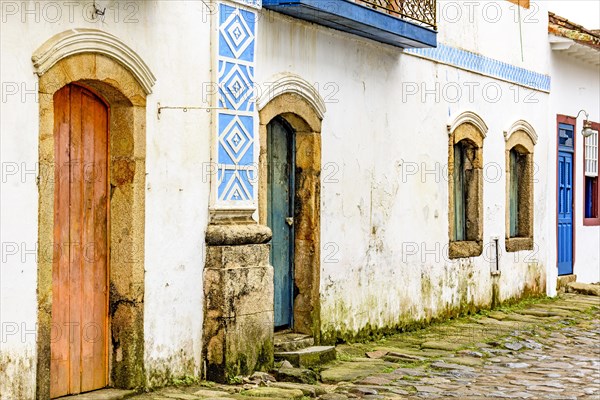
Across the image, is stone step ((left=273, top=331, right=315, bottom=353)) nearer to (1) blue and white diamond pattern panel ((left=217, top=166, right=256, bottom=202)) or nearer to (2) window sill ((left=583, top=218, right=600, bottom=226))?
(1) blue and white diamond pattern panel ((left=217, top=166, right=256, bottom=202))

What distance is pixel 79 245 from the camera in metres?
8.13

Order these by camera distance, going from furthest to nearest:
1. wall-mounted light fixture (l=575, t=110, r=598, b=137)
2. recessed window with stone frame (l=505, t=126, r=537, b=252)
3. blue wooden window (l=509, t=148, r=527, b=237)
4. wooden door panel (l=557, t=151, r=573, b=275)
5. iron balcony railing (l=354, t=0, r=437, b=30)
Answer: wall-mounted light fixture (l=575, t=110, r=598, b=137) < wooden door panel (l=557, t=151, r=573, b=275) < blue wooden window (l=509, t=148, r=527, b=237) < recessed window with stone frame (l=505, t=126, r=537, b=252) < iron balcony railing (l=354, t=0, r=437, b=30)

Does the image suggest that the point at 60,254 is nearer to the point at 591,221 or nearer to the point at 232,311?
the point at 232,311

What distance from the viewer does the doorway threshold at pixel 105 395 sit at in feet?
25.9

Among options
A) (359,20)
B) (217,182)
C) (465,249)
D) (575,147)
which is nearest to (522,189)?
(575,147)

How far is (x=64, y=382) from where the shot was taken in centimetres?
793

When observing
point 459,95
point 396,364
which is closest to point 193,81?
point 396,364

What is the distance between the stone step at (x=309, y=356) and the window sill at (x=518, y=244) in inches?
238

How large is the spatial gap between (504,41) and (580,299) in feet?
13.8

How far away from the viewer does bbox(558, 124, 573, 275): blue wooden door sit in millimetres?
17719

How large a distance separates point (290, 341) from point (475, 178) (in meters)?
5.40

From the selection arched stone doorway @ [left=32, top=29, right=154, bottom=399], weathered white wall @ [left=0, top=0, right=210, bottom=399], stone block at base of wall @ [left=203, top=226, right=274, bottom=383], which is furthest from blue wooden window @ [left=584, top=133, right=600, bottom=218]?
arched stone doorway @ [left=32, top=29, right=154, bottom=399]

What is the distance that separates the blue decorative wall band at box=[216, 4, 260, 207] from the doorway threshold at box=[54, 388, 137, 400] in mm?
1867

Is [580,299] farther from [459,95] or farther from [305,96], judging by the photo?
[305,96]
